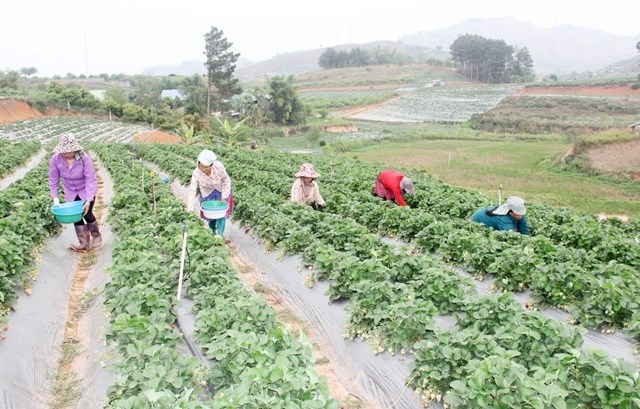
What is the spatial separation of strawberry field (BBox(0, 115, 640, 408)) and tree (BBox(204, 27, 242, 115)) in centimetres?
4363

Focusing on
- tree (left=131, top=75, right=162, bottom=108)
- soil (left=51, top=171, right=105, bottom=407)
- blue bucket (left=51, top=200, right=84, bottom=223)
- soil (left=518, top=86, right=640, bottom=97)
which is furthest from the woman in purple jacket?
soil (left=518, top=86, right=640, bottom=97)

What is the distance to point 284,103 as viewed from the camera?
4856 centimetres

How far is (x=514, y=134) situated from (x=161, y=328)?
142 feet

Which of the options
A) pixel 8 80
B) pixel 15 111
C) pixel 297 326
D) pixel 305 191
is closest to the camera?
pixel 297 326

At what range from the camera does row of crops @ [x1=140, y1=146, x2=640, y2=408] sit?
3045 mm

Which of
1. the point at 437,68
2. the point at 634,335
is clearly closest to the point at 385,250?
the point at 634,335

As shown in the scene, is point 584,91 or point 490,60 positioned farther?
point 490,60

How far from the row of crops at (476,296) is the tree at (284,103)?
41.0 m

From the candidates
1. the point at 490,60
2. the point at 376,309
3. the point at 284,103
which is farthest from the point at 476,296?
the point at 490,60

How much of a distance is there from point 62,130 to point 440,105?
48.3m

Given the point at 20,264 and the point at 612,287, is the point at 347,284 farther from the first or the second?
the point at 20,264

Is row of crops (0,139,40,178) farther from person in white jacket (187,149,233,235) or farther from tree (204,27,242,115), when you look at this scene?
tree (204,27,242,115)

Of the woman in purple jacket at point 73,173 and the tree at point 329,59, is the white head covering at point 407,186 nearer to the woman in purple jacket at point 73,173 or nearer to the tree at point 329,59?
the woman in purple jacket at point 73,173

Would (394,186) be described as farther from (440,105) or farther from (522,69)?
(522,69)
